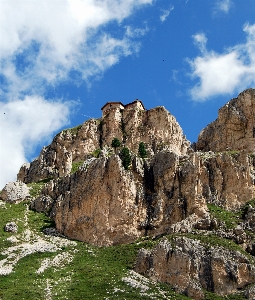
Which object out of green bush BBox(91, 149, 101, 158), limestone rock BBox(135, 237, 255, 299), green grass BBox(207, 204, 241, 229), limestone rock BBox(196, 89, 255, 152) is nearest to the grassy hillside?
limestone rock BBox(135, 237, 255, 299)

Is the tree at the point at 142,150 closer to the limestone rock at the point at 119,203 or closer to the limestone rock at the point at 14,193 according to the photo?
the limestone rock at the point at 119,203

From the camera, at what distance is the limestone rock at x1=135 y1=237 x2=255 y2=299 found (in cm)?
7506

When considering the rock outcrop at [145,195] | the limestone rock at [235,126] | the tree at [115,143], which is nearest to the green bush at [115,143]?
the tree at [115,143]

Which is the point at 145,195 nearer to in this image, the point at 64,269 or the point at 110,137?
the point at 64,269

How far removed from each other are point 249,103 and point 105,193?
53.5 m

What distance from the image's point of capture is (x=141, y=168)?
103938 millimetres

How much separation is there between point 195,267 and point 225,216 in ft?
58.3

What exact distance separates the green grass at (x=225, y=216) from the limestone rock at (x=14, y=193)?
1485 inches

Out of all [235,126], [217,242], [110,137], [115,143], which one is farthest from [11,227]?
[235,126]

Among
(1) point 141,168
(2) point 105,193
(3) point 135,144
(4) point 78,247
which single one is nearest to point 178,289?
(4) point 78,247

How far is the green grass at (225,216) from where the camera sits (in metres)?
89.3

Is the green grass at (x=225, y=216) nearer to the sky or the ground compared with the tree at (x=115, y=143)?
nearer to the ground

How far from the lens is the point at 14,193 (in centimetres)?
11056

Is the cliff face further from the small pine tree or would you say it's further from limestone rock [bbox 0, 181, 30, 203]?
the small pine tree
